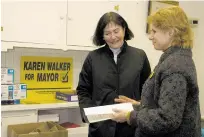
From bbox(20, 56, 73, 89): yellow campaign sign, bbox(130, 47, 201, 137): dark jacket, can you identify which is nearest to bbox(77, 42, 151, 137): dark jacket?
bbox(130, 47, 201, 137): dark jacket

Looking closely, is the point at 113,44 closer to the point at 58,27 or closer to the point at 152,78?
the point at 152,78

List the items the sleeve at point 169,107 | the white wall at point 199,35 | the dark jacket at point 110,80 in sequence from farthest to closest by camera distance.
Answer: the white wall at point 199,35 → the dark jacket at point 110,80 → the sleeve at point 169,107

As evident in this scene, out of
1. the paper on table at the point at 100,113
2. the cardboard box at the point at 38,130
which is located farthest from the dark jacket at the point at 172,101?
the cardboard box at the point at 38,130

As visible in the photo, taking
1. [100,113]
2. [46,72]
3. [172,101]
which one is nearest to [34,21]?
[46,72]

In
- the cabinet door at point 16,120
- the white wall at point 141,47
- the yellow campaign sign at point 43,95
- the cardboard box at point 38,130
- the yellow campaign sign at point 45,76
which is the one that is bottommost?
the cardboard box at point 38,130

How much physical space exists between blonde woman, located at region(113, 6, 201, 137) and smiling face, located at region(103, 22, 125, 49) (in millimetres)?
510

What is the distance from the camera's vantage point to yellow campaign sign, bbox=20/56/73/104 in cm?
268

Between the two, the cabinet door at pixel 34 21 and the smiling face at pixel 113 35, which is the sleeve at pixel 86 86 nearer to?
the smiling face at pixel 113 35

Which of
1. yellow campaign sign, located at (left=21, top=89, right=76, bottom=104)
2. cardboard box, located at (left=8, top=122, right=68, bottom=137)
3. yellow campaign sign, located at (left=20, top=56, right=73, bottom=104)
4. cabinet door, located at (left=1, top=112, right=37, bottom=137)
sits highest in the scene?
yellow campaign sign, located at (left=20, top=56, right=73, bottom=104)

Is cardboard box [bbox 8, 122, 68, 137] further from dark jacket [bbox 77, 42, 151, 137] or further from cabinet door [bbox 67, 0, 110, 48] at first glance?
cabinet door [bbox 67, 0, 110, 48]

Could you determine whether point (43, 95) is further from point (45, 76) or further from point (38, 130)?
point (38, 130)

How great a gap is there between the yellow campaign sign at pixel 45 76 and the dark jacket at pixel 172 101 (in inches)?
64.4

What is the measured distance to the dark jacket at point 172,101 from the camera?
1059 millimetres

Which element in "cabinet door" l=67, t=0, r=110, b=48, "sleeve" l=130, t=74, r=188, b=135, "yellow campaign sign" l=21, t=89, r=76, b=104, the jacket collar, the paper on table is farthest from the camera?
"yellow campaign sign" l=21, t=89, r=76, b=104
